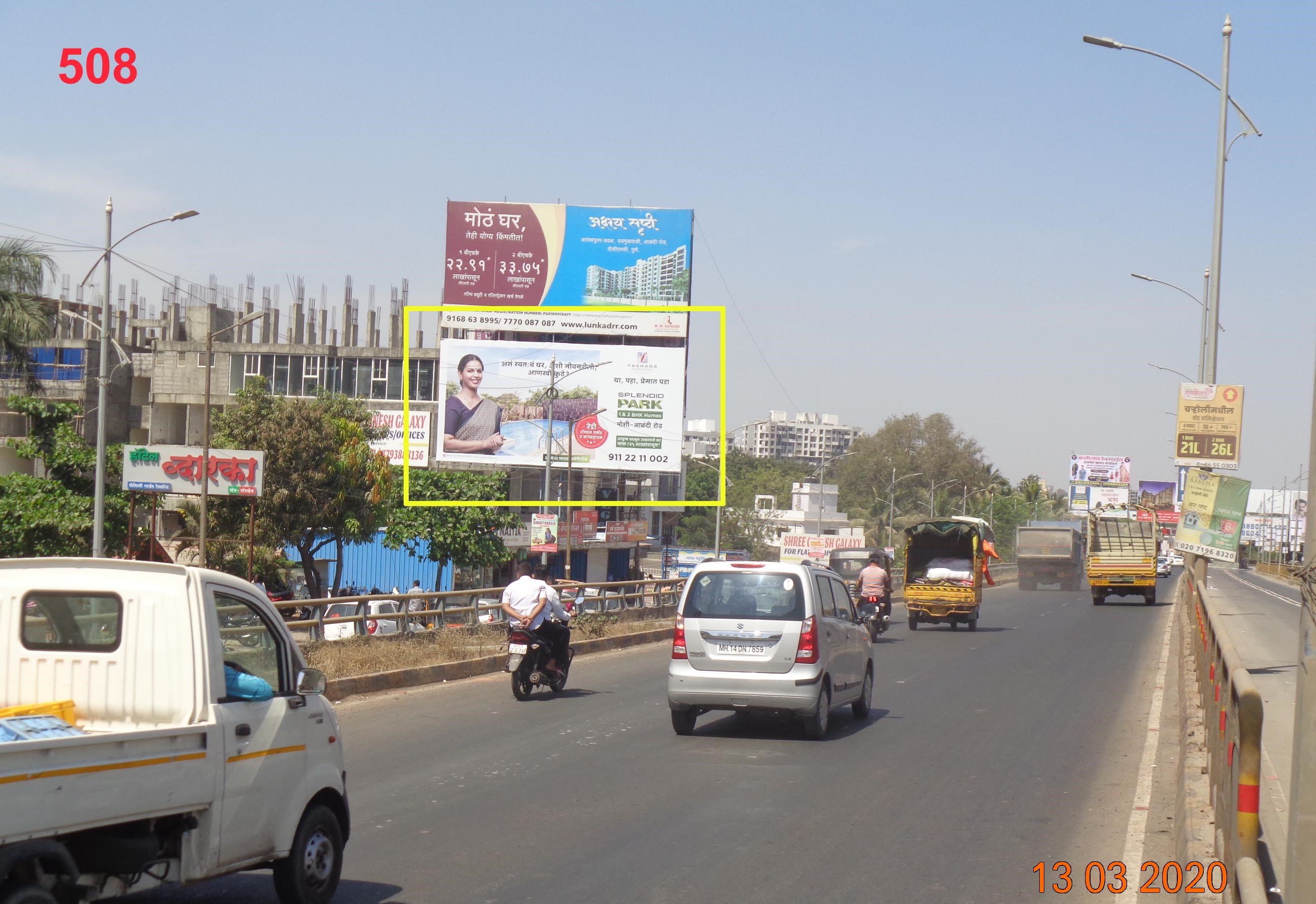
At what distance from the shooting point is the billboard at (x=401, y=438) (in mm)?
57344

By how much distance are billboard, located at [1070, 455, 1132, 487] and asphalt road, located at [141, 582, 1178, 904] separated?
332ft

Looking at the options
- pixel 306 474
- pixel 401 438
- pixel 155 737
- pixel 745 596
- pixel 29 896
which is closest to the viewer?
pixel 29 896

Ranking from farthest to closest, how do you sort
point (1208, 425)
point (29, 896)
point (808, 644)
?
point (1208, 425), point (808, 644), point (29, 896)

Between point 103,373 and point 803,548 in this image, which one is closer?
point 103,373

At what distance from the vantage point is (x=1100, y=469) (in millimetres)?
114438

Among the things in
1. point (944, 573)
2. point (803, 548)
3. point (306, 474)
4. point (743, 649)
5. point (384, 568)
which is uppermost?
point (306, 474)

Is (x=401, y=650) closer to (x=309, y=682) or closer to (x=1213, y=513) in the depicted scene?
(x=1213, y=513)

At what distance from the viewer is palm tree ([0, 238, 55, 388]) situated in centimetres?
3681

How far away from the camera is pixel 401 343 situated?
70.2 meters

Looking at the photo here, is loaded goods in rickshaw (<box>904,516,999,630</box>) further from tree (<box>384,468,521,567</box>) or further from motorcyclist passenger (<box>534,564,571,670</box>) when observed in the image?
motorcyclist passenger (<box>534,564,571,670</box>)

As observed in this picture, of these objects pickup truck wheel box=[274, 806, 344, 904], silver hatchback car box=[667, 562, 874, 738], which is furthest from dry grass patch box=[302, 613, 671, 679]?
pickup truck wheel box=[274, 806, 344, 904]

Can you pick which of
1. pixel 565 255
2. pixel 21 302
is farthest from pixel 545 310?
pixel 21 302

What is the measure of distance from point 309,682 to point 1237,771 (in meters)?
Result: 4.06

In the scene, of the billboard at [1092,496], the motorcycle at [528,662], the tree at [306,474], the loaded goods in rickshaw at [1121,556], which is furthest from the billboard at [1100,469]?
the motorcycle at [528,662]
